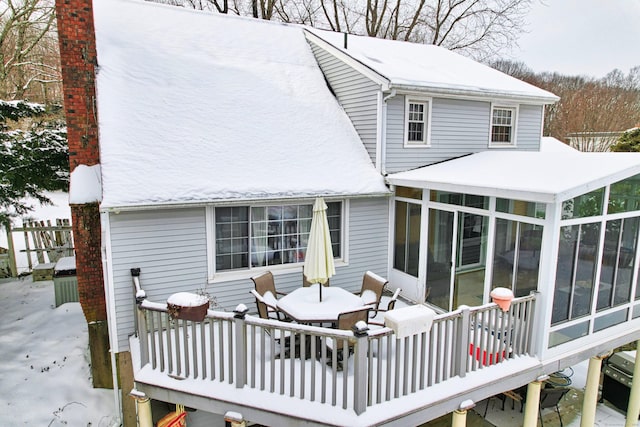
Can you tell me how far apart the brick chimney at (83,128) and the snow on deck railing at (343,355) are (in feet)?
7.57

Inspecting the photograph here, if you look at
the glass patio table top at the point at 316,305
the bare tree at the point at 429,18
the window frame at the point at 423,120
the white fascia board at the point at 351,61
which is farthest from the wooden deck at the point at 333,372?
the bare tree at the point at 429,18

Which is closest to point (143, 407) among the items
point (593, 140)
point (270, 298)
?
point (270, 298)

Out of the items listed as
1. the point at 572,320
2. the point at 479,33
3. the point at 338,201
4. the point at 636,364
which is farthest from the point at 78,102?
the point at 479,33

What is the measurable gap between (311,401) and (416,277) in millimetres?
4124

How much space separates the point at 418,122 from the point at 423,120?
0.13 metres

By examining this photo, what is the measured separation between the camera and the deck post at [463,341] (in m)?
5.27

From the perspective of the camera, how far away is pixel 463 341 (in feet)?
17.5

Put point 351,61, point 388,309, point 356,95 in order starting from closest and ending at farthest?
1. point 388,309
2. point 351,61
3. point 356,95

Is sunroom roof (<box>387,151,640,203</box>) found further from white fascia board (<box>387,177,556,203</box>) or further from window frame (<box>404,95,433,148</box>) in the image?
window frame (<box>404,95,433,148</box>)

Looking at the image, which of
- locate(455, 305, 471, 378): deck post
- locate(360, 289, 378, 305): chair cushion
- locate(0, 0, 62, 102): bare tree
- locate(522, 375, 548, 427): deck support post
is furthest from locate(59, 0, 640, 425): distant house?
locate(0, 0, 62, 102): bare tree

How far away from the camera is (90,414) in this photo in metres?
7.09

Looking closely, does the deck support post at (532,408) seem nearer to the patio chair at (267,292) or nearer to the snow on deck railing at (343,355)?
the snow on deck railing at (343,355)

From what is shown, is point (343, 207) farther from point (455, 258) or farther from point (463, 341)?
point (463, 341)

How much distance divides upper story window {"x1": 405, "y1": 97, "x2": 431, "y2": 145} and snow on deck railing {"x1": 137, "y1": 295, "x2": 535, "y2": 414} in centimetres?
429
